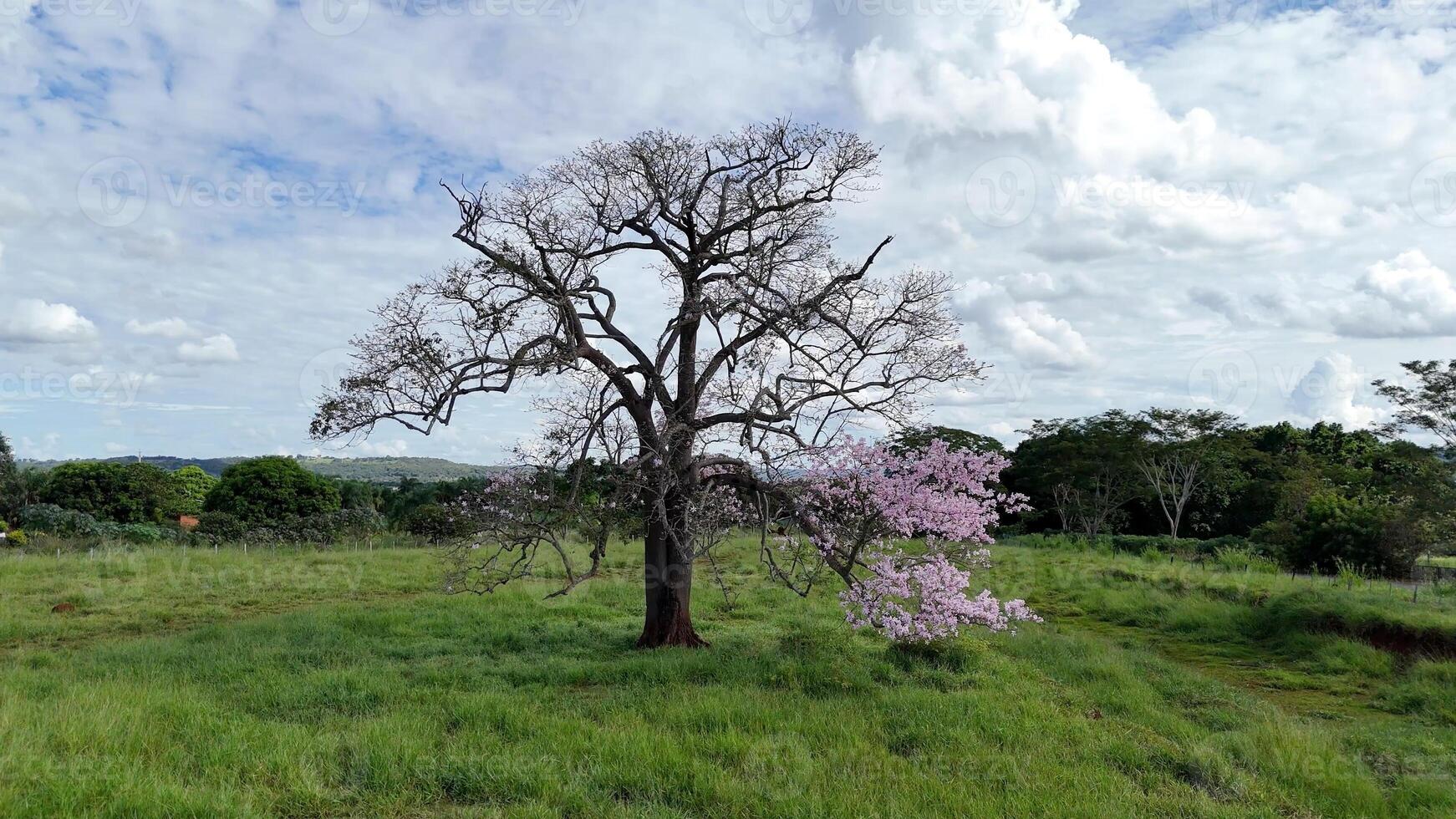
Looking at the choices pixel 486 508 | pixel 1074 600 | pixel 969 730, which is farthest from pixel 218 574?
pixel 1074 600

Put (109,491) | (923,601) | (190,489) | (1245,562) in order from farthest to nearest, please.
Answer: (190,489) < (109,491) < (1245,562) < (923,601)

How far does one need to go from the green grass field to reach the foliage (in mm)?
23854

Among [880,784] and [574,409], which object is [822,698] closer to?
[880,784]

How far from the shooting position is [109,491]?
37.8m

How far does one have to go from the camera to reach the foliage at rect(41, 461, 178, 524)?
37.0 m

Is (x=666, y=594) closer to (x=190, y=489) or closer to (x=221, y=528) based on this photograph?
(x=221, y=528)

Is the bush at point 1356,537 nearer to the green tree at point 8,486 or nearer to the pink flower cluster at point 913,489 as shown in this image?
the pink flower cluster at point 913,489

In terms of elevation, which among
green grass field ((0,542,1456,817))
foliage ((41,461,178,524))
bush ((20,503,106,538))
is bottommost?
green grass field ((0,542,1456,817))

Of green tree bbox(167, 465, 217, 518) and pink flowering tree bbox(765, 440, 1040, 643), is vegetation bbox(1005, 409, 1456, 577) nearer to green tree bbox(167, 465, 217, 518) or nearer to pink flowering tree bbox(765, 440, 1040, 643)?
pink flowering tree bbox(765, 440, 1040, 643)

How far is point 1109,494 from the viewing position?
37.9m

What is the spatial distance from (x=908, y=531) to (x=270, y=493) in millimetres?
29859

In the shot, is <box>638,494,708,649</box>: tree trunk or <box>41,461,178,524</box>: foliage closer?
Answer: <box>638,494,708,649</box>: tree trunk

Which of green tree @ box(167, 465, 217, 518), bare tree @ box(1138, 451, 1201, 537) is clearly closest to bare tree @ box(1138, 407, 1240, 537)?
bare tree @ box(1138, 451, 1201, 537)

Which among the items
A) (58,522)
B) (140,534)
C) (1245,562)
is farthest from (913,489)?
(58,522)
